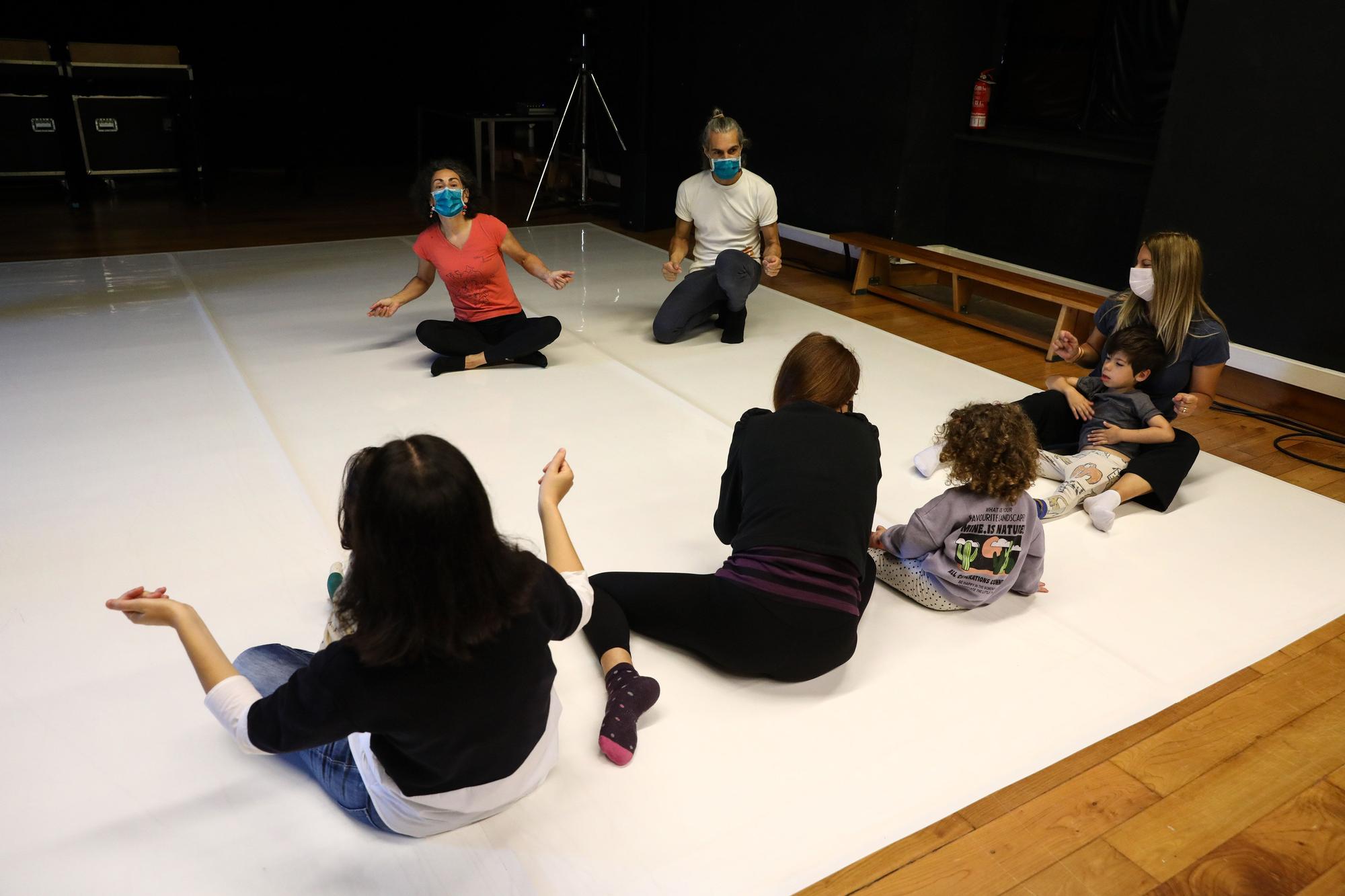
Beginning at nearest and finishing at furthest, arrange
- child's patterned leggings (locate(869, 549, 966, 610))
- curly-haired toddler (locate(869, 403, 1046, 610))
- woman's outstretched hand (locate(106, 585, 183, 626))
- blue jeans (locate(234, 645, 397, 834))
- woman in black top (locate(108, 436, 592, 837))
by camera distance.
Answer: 1. woman in black top (locate(108, 436, 592, 837))
2. woman's outstretched hand (locate(106, 585, 183, 626))
3. blue jeans (locate(234, 645, 397, 834))
4. curly-haired toddler (locate(869, 403, 1046, 610))
5. child's patterned leggings (locate(869, 549, 966, 610))

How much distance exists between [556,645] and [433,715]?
74 cm

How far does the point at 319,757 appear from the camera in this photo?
156cm

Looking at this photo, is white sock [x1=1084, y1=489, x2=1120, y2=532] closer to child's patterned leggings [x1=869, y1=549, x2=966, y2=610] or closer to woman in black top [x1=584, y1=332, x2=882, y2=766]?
child's patterned leggings [x1=869, y1=549, x2=966, y2=610]

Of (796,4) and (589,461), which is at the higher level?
(796,4)

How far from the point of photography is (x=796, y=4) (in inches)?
205

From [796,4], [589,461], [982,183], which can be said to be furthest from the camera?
[796,4]

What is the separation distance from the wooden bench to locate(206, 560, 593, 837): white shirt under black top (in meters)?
2.56

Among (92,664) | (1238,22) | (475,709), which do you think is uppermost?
(1238,22)

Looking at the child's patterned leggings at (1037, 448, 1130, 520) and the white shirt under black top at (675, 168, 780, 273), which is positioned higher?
the white shirt under black top at (675, 168, 780, 273)

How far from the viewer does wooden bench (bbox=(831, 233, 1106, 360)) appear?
3.78 m

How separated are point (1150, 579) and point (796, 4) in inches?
155

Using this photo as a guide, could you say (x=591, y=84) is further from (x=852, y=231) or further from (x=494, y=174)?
(x=852, y=231)

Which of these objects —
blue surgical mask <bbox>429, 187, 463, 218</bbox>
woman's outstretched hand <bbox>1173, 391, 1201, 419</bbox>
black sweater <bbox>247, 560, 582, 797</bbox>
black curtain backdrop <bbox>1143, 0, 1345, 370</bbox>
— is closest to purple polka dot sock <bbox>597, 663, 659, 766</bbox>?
black sweater <bbox>247, 560, 582, 797</bbox>

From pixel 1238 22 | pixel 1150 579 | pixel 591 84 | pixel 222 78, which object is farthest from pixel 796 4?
pixel 222 78
